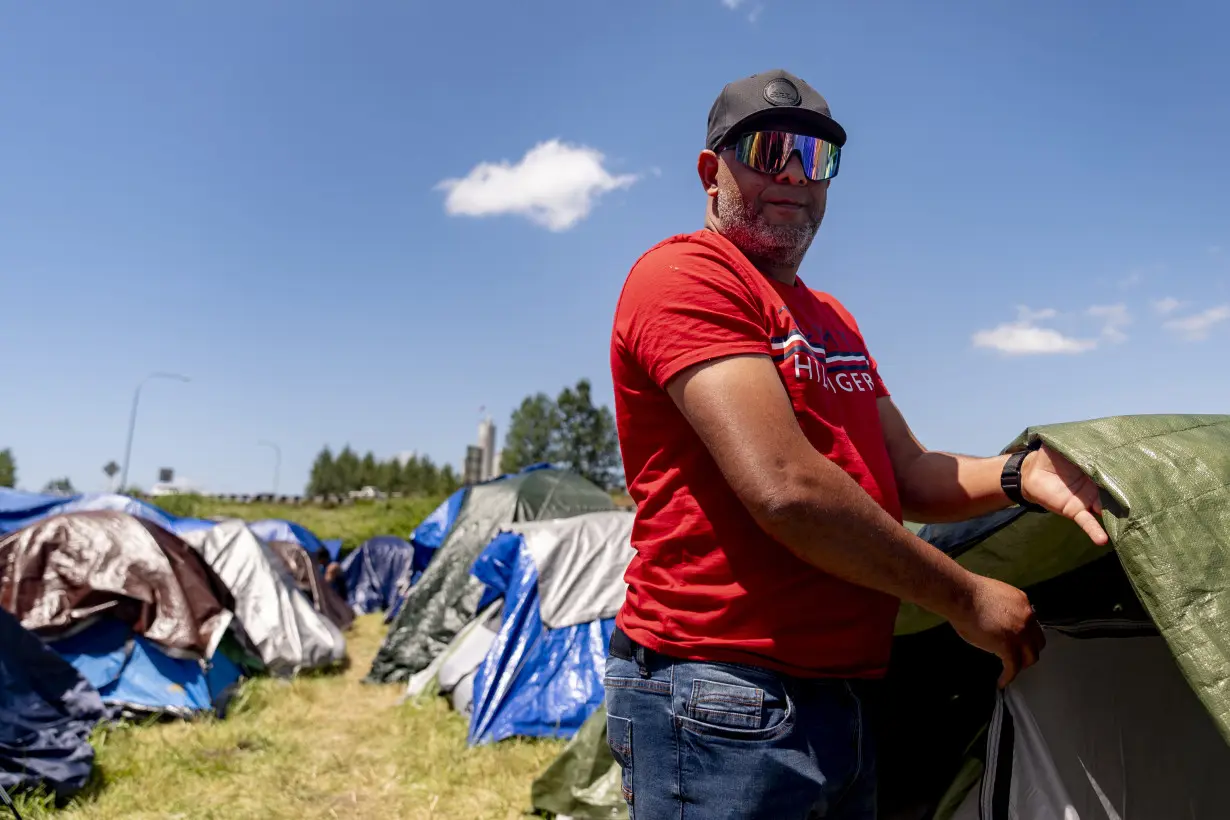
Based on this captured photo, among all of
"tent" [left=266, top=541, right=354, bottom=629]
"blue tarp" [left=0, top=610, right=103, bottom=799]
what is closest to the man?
"blue tarp" [left=0, top=610, right=103, bottom=799]

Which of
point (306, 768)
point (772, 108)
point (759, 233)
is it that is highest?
point (772, 108)

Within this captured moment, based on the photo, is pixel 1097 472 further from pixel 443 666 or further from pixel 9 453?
pixel 9 453

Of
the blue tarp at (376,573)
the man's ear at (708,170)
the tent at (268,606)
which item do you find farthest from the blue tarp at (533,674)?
the blue tarp at (376,573)

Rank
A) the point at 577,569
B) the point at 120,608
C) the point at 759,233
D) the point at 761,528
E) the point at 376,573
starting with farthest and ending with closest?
the point at 376,573, the point at 577,569, the point at 120,608, the point at 759,233, the point at 761,528

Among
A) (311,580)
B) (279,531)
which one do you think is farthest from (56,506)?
(279,531)

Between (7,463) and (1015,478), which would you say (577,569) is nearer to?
(1015,478)

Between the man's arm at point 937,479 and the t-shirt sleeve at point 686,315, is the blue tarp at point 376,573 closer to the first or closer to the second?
the man's arm at point 937,479

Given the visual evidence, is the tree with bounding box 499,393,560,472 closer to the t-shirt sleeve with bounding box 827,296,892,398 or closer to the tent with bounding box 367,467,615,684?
the tent with bounding box 367,467,615,684

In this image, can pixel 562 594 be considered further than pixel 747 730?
Yes

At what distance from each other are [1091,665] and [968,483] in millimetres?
621

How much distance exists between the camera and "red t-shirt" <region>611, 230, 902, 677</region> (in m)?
1.47

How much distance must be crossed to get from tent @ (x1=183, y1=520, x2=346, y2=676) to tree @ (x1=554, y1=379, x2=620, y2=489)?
3268 centimetres

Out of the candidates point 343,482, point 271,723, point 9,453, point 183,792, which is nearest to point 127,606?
point 271,723

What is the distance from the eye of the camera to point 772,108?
1681 mm
